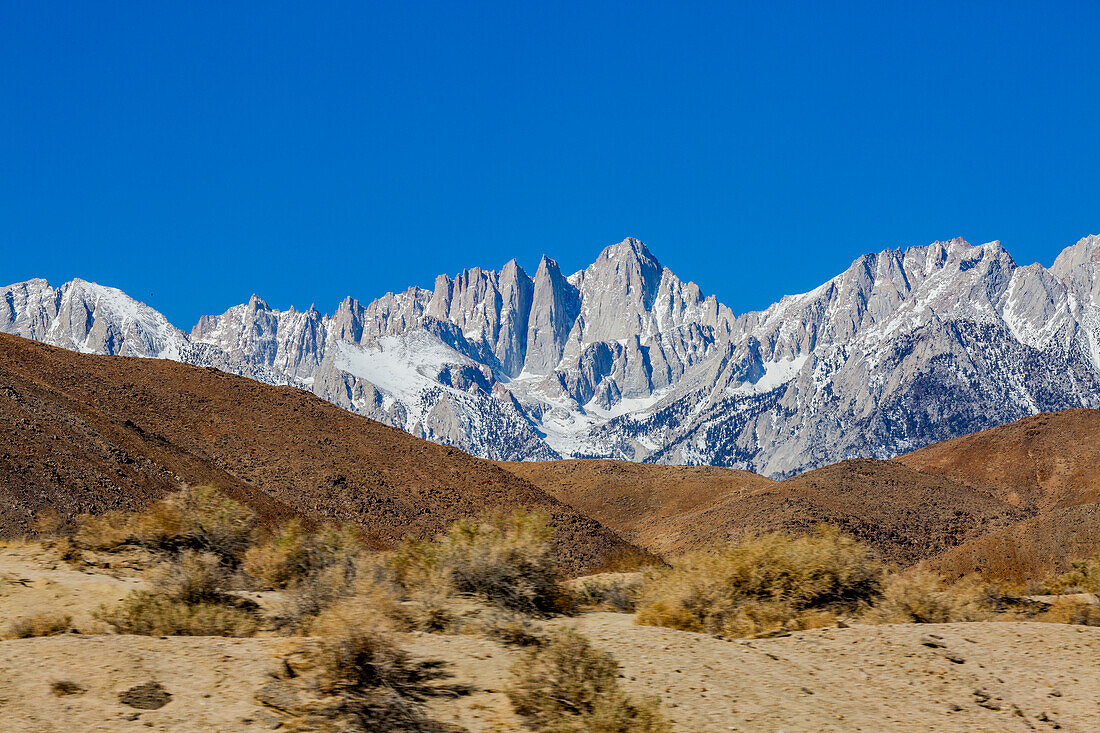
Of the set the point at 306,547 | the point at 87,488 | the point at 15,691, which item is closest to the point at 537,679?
the point at 15,691

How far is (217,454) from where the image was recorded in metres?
50.4

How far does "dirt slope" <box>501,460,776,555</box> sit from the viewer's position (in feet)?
214

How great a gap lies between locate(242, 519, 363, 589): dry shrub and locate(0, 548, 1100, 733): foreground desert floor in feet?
7.72

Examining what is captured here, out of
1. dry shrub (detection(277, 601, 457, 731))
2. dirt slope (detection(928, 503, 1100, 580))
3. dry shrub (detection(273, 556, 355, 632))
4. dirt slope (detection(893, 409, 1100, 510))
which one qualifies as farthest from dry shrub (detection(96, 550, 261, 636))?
dirt slope (detection(893, 409, 1100, 510))

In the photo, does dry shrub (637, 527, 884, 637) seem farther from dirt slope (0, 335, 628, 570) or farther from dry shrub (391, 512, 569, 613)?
dirt slope (0, 335, 628, 570)

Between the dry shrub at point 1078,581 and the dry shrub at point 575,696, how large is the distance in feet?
46.9

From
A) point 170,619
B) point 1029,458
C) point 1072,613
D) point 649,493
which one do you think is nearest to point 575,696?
point 170,619

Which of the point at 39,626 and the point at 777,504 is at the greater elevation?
the point at 777,504

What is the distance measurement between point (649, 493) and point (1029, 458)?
45.4 metres

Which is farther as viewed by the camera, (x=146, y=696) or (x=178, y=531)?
(x=178, y=531)

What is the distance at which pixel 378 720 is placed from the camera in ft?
30.8

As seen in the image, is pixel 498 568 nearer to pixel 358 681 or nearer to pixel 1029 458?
pixel 358 681

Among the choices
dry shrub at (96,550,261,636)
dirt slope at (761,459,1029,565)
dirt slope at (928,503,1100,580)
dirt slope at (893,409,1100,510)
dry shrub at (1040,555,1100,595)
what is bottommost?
dry shrub at (96,550,261,636)

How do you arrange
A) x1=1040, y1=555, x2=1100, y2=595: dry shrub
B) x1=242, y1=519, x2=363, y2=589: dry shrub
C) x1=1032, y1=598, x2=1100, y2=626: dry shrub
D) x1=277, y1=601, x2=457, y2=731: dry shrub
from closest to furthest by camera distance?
x1=277, y1=601, x2=457, y2=731: dry shrub, x1=242, y1=519, x2=363, y2=589: dry shrub, x1=1032, y1=598, x2=1100, y2=626: dry shrub, x1=1040, y1=555, x2=1100, y2=595: dry shrub
